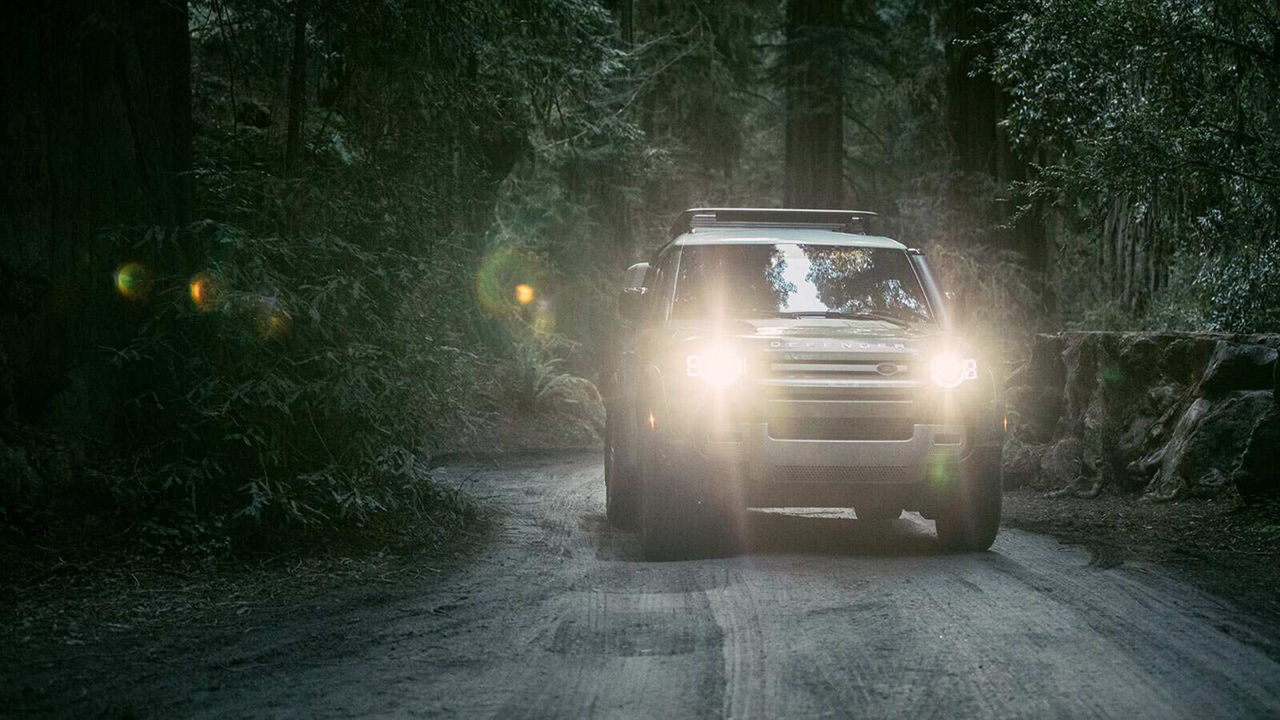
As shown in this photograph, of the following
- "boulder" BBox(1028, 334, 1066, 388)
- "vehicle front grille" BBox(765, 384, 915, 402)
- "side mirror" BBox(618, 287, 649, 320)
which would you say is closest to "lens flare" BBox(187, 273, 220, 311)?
"side mirror" BBox(618, 287, 649, 320)

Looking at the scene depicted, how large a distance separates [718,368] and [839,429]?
0.85 m

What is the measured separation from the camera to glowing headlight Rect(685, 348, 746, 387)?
791cm

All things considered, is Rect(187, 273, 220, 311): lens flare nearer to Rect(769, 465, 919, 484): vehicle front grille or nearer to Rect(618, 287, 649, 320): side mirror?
Rect(618, 287, 649, 320): side mirror

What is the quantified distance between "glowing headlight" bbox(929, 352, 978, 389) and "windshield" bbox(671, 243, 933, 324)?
776 millimetres

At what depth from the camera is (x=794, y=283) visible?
9070 millimetres

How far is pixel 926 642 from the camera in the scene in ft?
19.1

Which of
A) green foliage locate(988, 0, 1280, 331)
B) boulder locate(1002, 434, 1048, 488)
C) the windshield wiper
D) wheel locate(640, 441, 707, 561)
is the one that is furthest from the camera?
boulder locate(1002, 434, 1048, 488)

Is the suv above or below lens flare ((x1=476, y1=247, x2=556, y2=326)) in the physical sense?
below

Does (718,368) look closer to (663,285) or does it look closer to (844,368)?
(844,368)

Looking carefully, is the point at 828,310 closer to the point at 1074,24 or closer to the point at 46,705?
the point at 1074,24

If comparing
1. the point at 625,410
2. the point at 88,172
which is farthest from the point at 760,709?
the point at 88,172

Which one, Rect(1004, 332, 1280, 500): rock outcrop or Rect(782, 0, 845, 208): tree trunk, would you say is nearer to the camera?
Rect(1004, 332, 1280, 500): rock outcrop

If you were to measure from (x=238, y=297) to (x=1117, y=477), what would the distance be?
838 centimetres

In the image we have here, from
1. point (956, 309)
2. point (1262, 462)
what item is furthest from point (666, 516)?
point (1262, 462)
